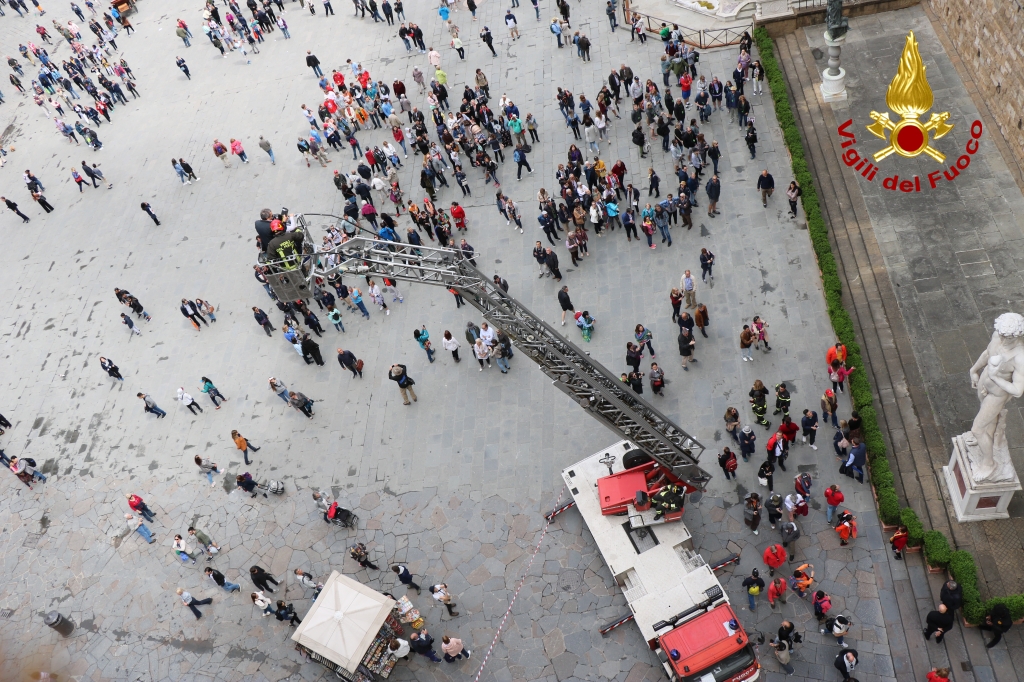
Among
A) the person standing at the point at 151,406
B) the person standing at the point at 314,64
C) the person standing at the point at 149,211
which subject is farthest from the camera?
the person standing at the point at 314,64

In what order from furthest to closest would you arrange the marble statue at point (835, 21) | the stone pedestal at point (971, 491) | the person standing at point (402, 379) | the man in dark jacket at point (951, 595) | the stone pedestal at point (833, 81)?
the stone pedestal at point (833, 81) → the marble statue at point (835, 21) → the person standing at point (402, 379) → the stone pedestal at point (971, 491) → the man in dark jacket at point (951, 595)

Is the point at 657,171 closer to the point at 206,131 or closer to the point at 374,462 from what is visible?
the point at 374,462

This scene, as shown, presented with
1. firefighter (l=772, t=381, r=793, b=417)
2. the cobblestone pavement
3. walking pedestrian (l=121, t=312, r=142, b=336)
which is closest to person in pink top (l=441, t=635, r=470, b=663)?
the cobblestone pavement

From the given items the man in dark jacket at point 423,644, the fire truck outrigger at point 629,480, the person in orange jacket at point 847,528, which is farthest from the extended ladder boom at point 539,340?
the man in dark jacket at point 423,644

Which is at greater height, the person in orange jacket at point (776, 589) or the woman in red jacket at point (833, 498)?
the woman in red jacket at point (833, 498)

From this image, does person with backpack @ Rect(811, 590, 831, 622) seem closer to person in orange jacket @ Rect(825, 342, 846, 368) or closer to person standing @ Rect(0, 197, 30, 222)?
person in orange jacket @ Rect(825, 342, 846, 368)

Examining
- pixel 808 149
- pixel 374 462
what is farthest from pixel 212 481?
pixel 808 149

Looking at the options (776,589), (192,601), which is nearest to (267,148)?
(192,601)

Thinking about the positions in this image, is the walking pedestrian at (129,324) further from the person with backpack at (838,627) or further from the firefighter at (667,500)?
the person with backpack at (838,627)
